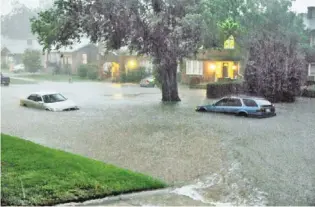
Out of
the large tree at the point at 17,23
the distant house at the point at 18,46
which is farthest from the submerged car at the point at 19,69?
the large tree at the point at 17,23

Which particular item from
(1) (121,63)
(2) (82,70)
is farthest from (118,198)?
(2) (82,70)

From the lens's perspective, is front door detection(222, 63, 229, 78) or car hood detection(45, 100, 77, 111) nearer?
car hood detection(45, 100, 77, 111)

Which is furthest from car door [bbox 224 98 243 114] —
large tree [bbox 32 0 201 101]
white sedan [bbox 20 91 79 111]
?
white sedan [bbox 20 91 79 111]

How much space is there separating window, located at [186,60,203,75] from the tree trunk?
19196 mm

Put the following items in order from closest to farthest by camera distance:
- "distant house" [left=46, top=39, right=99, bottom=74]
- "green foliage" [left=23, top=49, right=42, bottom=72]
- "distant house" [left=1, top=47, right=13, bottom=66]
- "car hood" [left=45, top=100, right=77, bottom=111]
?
"car hood" [left=45, top=100, right=77, bottom=111] → "green foliage" [left=23, top=49, right=42, bottom=72] → "distant house" [left=46, top=39, right=99, bottom=74] → "distant house" [left=1, top=47, right=13, bottom=66]

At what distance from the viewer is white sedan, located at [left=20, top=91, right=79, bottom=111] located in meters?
30.3

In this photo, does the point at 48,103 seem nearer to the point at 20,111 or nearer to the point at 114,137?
the point at 20,111

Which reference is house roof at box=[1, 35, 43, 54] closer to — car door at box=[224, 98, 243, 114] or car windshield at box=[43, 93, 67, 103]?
car windshield at box=[43, 93, 67, 103]

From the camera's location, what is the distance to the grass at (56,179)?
1086 cm

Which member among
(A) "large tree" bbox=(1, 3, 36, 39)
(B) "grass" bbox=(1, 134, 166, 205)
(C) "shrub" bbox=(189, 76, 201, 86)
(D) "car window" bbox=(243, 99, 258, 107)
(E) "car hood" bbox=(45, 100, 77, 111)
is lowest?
(B) "grass" bbox=(1, 134, 166, 205)

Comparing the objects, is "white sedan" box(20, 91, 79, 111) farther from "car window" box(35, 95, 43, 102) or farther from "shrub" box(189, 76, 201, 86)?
"shrub" box(189, 76, 201, 86)

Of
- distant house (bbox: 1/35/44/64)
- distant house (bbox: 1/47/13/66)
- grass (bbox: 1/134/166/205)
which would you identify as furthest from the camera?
distant house (bbox: 1/35/44/64)

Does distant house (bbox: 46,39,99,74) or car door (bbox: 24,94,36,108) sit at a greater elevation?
distant house (bbox: 46,39,99,74)

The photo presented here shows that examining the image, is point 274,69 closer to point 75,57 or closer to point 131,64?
point 131,64
